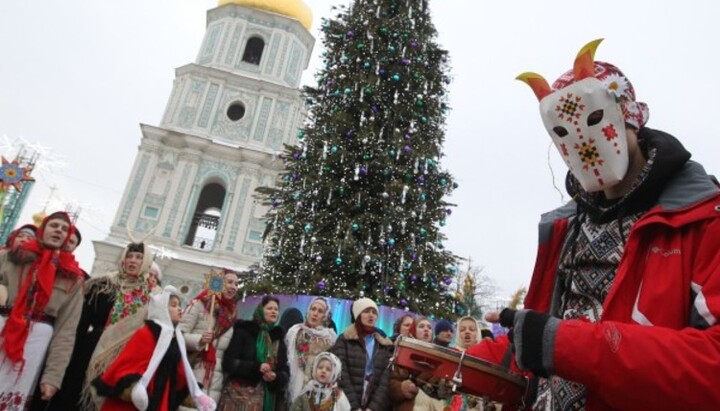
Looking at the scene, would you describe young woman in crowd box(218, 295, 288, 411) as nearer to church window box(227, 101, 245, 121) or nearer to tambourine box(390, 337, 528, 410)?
tambourine box(390, 337, 528, 410)

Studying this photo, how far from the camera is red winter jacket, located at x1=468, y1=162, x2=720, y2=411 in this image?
3.22ft

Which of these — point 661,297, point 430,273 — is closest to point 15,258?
point 661,297

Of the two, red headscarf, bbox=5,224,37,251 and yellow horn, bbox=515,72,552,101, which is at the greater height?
yellow horn, bbox=515,72,552,101

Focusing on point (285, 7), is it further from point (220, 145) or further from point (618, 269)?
point (618, 269)

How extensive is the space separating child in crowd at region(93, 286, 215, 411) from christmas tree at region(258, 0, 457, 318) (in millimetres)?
3741

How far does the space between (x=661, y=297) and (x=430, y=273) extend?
7.52 meters

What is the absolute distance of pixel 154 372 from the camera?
3879 mm

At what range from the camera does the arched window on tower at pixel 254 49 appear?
26531 mm

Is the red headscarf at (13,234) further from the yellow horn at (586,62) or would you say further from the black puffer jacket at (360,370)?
the yellow horn at (586,62)

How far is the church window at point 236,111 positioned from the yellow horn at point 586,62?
24.6 meters

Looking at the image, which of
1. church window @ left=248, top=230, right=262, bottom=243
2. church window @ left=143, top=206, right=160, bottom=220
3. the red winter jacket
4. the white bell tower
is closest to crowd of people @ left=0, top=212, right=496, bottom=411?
the red winter jacket

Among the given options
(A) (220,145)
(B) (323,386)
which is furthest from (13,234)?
(A) (220,145)

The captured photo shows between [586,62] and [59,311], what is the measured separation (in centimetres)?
416

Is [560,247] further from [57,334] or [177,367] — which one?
[57,334]
